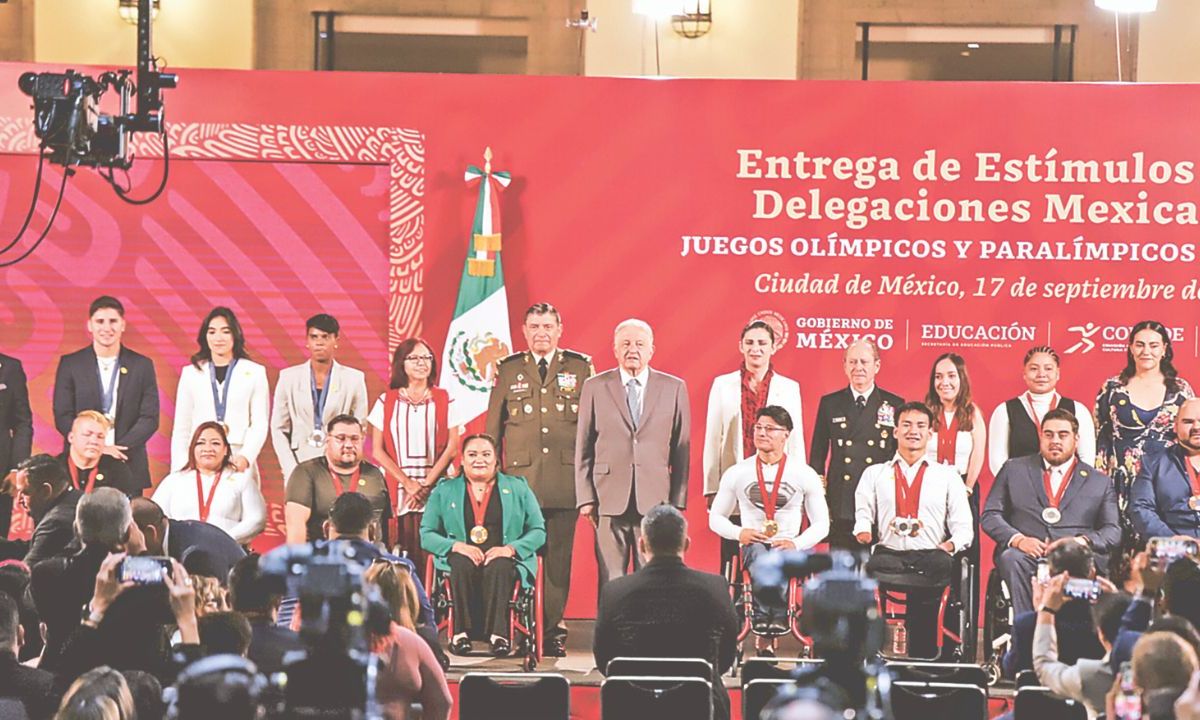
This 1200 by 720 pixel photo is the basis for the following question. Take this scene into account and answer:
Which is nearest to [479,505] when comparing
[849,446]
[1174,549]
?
[849,446]

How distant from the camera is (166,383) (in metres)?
8.81

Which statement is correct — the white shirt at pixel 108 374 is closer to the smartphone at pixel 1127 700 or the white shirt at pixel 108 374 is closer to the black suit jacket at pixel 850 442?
the black suit jacket at pixel 850 442

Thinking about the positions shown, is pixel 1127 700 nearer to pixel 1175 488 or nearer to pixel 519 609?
pixel 519 609

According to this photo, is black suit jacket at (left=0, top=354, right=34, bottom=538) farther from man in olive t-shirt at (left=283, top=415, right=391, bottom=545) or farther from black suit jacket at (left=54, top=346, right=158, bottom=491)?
man in olive t-shirt at (left=283, top=415, right=391, bottom=545)

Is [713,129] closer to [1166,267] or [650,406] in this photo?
[650,406]

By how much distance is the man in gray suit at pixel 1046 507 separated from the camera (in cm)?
748

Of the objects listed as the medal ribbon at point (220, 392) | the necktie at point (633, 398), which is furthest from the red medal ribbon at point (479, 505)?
the medal ribbon at point (220, 392)

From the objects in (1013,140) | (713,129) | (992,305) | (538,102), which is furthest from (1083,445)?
(538,102)

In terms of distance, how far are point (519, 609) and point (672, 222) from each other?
2.45 metres

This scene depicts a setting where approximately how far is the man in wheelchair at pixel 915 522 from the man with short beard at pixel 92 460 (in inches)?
144

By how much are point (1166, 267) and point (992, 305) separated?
3.03 ft

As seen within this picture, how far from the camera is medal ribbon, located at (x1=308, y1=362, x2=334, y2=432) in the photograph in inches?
339

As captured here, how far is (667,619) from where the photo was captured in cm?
542

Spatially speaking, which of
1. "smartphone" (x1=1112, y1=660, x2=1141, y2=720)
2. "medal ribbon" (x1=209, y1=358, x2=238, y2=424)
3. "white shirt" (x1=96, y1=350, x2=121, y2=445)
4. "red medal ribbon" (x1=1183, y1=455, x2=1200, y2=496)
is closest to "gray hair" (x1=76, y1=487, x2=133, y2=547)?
"smartphone" (x1=1112, y1=660, x2=1141, y2=720)
